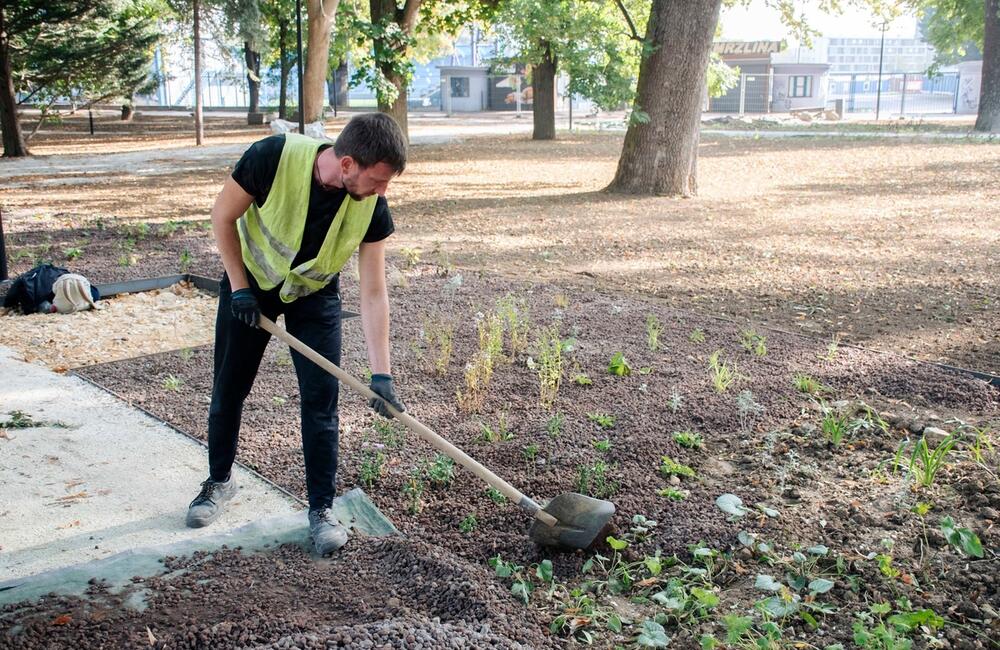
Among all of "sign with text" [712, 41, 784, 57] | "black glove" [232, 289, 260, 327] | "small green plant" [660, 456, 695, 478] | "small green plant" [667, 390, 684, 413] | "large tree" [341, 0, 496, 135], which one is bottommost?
"small green plant" [660, 456, 695, 478]

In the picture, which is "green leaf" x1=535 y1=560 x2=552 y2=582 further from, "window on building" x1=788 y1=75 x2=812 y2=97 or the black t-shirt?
"window on building" x1=788 y1=75 x2=812 y2=97

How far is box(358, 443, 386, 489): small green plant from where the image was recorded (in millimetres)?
3932

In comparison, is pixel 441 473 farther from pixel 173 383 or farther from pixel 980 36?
pixel 980 36

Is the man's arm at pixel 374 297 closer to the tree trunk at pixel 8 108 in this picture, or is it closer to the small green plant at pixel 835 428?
the small green plant at pixel 835 428

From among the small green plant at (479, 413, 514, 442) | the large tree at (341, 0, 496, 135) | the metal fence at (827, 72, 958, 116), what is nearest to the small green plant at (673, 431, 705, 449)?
the small green plant at (479, 413, 514, 442)

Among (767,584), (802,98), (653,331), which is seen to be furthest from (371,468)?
(802,98)

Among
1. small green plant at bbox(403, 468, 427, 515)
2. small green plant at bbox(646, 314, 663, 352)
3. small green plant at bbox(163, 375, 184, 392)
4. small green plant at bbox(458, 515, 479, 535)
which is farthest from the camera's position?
small green plant at bbox(646, 314, 663, 352)

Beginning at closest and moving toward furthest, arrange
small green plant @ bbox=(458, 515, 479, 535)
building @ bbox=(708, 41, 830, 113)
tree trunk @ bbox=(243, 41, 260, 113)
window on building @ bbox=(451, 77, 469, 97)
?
small green plant @ bbox=(458, 515, 479, 535) < tree trunk @ bbox=(243, 41, 260, 113) < building @ bbox=(708, 41, 830, 113) < window on building @ bbox=(451, 77, 469, 97)

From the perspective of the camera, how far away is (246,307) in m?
3.22

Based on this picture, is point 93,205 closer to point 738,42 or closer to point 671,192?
point 671,192

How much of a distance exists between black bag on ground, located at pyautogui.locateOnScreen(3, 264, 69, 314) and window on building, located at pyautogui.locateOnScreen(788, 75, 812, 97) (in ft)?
162

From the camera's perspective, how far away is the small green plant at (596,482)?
3.79 m

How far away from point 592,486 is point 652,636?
108 cm

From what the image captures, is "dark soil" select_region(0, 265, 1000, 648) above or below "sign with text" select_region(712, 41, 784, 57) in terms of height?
below
